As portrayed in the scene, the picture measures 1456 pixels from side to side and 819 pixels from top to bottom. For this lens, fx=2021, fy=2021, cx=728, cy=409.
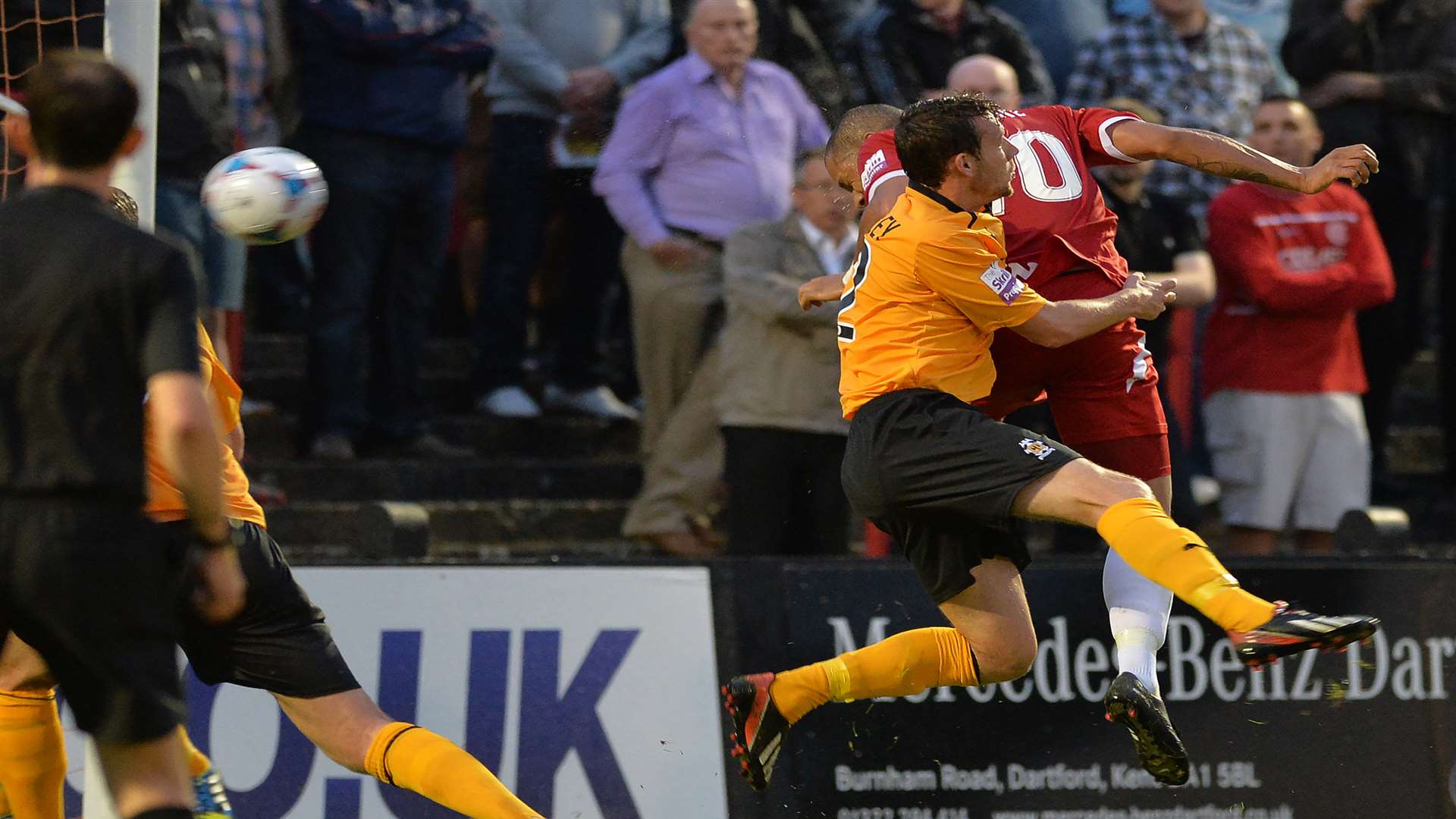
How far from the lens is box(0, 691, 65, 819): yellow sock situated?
5.66 meters

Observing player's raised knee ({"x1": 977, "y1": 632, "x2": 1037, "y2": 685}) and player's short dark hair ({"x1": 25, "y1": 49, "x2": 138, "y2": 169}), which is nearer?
player's short dark hair ({"x1": 25, "y1": 49, "x2": 138, "y2": 169})

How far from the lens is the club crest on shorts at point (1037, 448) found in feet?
17.5

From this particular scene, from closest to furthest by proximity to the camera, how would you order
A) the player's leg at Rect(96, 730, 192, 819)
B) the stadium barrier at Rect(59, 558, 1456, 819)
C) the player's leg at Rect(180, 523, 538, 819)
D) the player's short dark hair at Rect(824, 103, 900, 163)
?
the player's leg at Rect(96, 730, 192, 819) → the player's leg at Rect(180, 523, 538, 819) → the player's short dark hair at Rect(824, 103, 900, 163) → the stadium barrier at Rect(59, 558, 1456, 819)

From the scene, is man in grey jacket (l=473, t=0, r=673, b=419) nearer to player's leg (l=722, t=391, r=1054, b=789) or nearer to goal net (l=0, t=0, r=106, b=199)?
goal net (l=0, t=0, r=106, b=199)

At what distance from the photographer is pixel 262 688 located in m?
5.67

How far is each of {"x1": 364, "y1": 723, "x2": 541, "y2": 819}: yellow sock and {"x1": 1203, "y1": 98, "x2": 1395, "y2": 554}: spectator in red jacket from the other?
3.92 m

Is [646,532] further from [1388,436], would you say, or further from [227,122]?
[1388,436]

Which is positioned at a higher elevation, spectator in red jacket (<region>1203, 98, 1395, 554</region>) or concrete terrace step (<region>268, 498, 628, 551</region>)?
spectator in red jacket (<region>1203, 98, 1395, 554</region>)

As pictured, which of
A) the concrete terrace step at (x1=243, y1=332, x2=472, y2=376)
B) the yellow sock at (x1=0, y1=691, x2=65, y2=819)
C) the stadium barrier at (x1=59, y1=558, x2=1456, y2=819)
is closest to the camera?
the yellow sock at (x1=0, y1=691, x2=65, y2=819)

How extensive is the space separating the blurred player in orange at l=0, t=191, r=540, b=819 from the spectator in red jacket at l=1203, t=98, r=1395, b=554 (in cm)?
392

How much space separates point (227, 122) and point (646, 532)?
233cm

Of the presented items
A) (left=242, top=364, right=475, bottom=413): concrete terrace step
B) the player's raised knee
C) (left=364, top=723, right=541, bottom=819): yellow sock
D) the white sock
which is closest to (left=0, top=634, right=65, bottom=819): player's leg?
(left=364, top=723, right=541, bottom=819): yellow sock

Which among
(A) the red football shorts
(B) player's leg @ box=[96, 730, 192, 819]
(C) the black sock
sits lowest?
(C) the black sock

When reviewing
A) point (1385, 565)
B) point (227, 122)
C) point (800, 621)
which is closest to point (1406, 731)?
point (1385, 565)
